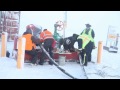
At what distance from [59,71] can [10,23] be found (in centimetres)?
263

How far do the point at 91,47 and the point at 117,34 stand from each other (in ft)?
4.49

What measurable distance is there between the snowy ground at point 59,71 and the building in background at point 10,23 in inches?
49.9

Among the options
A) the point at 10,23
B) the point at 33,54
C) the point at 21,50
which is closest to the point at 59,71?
the point at 33,54

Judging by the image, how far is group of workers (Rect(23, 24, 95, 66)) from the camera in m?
5.53

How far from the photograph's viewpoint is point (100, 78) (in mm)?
4883

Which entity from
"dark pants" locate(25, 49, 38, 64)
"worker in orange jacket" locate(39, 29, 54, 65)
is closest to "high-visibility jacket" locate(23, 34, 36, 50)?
"dark pants" locate(25, 49, 38, 64)

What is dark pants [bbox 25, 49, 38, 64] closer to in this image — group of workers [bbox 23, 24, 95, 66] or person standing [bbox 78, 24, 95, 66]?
group of workers [bbox 23, 24, 95, 66]

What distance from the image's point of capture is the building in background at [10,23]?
696 cm

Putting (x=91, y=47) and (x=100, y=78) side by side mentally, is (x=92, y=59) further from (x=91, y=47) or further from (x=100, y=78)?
(x=100, y=78)

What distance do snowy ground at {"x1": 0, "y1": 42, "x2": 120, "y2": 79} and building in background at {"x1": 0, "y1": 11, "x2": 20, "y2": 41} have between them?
1267mm

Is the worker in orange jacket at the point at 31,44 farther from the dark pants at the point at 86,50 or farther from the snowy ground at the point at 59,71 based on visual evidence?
the dark pants at the point at 86,50

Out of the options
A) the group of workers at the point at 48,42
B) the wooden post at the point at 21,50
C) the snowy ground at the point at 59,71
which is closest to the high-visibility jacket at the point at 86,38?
the group of workers at the point at 48,42
